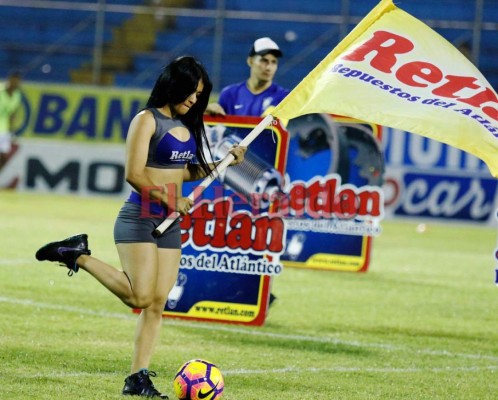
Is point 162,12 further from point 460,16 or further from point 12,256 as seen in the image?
point 12,256

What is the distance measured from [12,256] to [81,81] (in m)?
14.2

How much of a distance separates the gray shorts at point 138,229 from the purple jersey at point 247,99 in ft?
14.6

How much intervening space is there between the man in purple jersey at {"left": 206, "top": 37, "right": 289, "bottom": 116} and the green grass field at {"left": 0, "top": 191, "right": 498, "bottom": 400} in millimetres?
1983

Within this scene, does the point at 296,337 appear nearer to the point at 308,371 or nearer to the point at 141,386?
the point at 308,371

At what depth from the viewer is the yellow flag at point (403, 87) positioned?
8.52 m

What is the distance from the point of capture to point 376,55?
8992 millimetres

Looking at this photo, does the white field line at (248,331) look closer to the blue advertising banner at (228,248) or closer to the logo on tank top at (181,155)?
the blue advertising banner at (228,248)

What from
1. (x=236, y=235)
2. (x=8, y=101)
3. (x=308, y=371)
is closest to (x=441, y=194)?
(x=8, y=101)

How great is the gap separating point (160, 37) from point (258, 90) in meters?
17.5

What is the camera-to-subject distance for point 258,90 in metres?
12.3

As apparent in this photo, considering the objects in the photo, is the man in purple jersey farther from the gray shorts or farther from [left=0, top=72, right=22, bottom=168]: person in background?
[left=0, top=72, right=22, bottom=168]: person in background

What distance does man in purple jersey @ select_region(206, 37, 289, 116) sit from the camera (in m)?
12.2

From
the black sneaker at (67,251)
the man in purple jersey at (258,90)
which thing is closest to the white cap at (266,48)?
the man in purple jersey at (258,90)

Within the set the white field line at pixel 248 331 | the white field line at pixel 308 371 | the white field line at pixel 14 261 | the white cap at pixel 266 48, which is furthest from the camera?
the white field line at pixel 14 261
